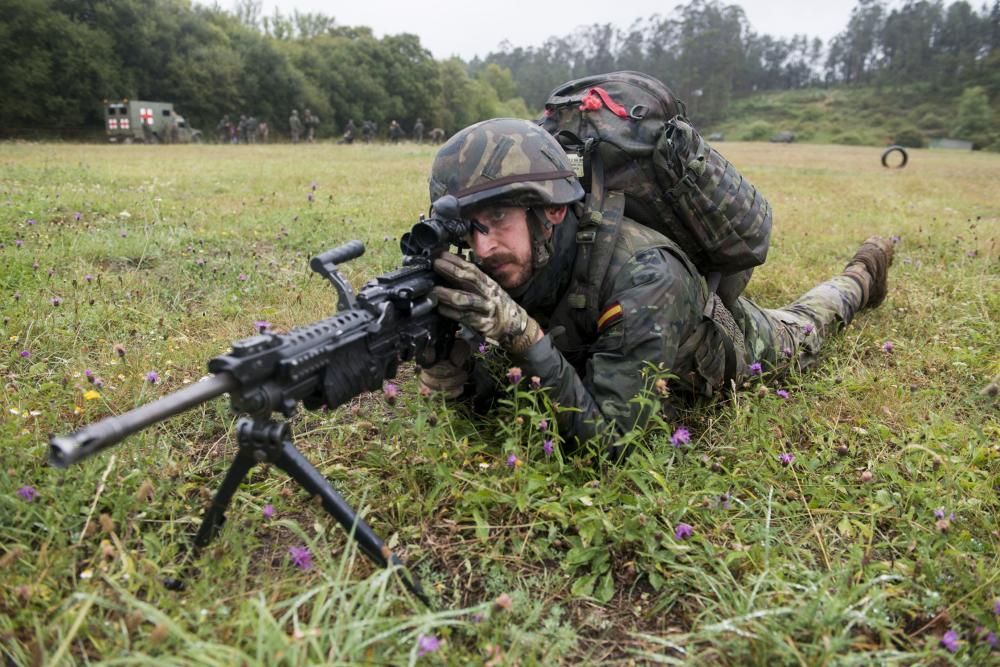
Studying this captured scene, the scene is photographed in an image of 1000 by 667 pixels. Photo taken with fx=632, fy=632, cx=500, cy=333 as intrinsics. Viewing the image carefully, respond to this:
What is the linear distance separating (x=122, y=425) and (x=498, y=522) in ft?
4.70

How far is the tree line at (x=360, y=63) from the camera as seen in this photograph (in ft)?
126

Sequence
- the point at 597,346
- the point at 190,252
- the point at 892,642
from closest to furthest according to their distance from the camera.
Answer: the point at 892,642 < the point at 597,346 < the point at 190,252

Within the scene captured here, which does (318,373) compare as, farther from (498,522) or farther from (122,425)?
(498,522)

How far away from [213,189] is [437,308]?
8.69m

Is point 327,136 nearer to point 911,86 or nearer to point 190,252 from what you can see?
point 190,252

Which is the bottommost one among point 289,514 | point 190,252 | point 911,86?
point 289,514

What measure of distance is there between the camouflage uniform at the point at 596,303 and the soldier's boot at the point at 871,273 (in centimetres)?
189

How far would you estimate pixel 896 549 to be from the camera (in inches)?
93.7

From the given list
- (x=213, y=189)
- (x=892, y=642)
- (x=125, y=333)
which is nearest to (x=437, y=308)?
(x=892, y=642)

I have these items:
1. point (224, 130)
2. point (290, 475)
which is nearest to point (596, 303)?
point (290, 475)

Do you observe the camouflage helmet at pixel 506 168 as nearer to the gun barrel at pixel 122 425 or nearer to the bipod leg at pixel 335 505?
the bipod leg at pixel 335 505

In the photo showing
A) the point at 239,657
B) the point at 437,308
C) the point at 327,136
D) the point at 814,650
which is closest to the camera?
the point at 239,657

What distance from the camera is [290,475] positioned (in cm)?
199

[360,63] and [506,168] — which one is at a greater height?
Result: [360,63]
